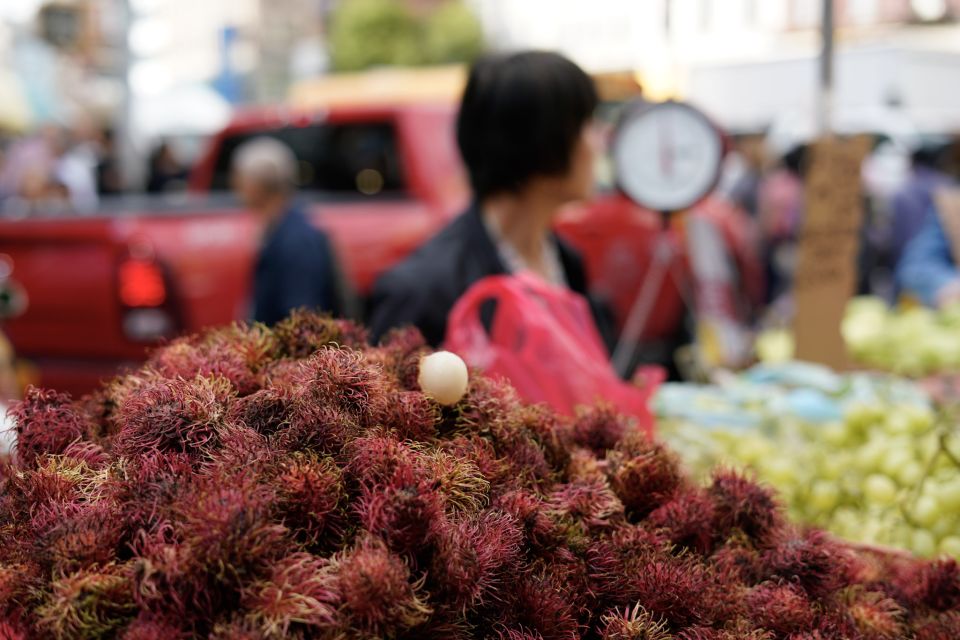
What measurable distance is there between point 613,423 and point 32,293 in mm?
4438

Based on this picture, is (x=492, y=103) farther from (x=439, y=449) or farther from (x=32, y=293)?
(x=32, y=293)

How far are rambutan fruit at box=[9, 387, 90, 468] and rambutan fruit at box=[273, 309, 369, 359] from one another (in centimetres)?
24

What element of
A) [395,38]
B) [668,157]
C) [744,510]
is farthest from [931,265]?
[395,38]

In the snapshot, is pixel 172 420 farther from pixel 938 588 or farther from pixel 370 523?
pixel 938 588

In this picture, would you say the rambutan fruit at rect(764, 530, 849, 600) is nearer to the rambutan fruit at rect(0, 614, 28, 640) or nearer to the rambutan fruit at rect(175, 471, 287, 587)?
the rambutan fruit at rect(175, 471, 287, 587)

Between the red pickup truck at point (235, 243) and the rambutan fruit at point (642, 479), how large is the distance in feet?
11.6

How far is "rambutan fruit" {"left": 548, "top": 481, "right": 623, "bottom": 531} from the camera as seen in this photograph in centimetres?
A: 121

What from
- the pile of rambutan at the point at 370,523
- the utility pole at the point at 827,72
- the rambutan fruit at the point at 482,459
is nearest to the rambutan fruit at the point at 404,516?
the pile of rambutan at the point at 370,523

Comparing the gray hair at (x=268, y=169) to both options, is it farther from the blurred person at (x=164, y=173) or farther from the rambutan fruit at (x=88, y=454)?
the blurred person at (x=164, y=173)

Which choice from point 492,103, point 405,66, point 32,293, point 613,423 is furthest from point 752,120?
point 405,66

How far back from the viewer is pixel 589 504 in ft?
4.03

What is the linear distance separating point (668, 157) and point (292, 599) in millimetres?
2677

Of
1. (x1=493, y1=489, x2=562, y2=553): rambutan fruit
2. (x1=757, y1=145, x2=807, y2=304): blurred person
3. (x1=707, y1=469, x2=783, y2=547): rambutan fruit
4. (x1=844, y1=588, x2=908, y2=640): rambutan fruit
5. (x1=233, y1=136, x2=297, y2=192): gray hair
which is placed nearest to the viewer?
(x1=493, y1=489, x2=562, y2=553): rambutan fruit

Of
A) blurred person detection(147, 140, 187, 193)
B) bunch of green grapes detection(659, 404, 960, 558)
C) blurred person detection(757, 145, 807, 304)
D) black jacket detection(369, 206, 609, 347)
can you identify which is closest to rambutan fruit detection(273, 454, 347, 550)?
bunch of green grapes detection(659, 404, 960, 558)
